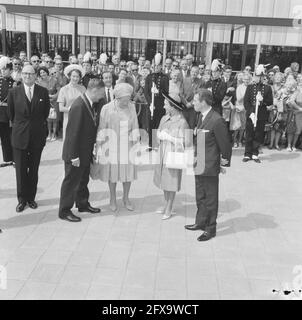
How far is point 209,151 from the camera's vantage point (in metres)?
4.69

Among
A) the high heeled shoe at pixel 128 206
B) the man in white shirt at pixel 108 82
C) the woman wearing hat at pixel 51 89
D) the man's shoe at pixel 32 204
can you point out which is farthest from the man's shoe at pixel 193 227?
the woman wearing hat at pixel 51 89

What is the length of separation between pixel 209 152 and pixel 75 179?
1745 mm

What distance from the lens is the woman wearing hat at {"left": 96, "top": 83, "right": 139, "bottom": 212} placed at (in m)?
5.27

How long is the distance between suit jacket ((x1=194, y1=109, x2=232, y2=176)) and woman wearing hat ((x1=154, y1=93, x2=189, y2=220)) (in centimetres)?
45

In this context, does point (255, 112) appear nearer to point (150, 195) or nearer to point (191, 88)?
point (191, 88)

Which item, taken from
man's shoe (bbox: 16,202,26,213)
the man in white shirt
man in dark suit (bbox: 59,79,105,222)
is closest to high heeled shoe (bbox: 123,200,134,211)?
man in dark suit (bbox: 59,79,105,222)

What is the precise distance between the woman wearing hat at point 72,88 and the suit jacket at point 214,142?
274cm

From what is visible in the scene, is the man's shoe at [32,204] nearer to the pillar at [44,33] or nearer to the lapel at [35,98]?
the lapel at [35,98]

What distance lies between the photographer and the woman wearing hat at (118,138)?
207 inches

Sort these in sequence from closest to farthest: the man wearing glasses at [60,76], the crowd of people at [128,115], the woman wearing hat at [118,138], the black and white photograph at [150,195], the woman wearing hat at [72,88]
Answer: the black and white photograph at [150,195], the crowd of people at [128,115], the woman wearing hat at [118,138], the woman wearing hat at [72,88], the man wearing glasses at [60,76]

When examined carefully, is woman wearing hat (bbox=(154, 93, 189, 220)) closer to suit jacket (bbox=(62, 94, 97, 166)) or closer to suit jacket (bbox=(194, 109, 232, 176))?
suit jacket (bbox=(194, 109, 232, 176))

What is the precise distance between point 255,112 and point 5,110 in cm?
504

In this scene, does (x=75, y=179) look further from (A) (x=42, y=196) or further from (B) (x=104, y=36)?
(B) (x=104, y=36)

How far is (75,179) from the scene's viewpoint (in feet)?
17.0
